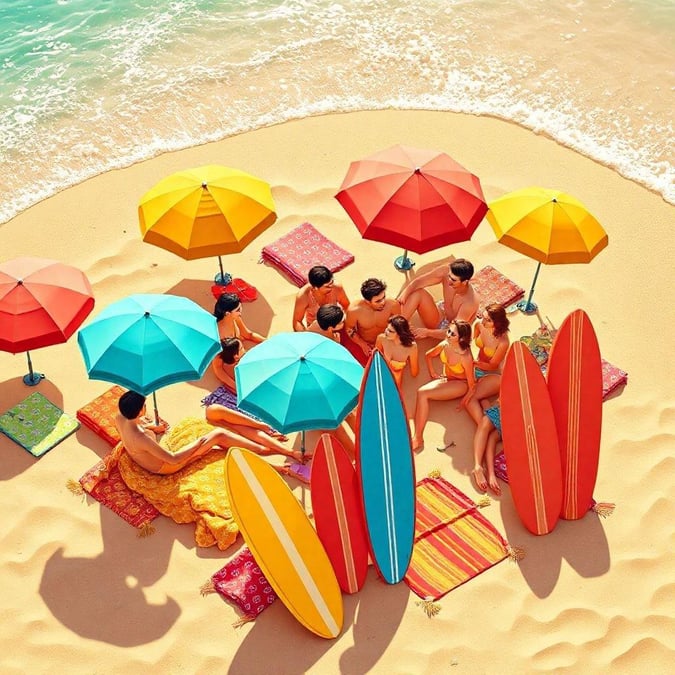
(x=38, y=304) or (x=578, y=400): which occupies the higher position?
(x=38, y=304)

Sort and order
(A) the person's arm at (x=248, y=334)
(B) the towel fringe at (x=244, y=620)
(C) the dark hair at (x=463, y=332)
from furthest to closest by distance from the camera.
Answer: (A) the person's arm at (x=248, y=334), (C) the dark hair at (x=463, y=332), (B) the towel fringe at (x=244, y=620)

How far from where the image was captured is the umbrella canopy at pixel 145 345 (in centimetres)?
862

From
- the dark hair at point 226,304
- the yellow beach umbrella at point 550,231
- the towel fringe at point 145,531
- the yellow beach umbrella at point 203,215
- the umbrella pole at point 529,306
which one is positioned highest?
the yellow beach umbrella at point 203,215

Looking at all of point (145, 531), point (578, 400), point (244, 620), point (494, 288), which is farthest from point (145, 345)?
point (494, 288)

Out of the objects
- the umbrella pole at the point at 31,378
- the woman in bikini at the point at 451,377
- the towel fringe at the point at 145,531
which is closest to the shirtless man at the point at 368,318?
the woman in bikini at the point at 451,377

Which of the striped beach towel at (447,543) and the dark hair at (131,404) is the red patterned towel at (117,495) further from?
the striped beach towel at (447,543)

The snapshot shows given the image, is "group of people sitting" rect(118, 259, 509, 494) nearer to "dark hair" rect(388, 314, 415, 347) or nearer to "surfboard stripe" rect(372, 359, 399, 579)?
"dark hair" rect(388, 314, 415, 347)

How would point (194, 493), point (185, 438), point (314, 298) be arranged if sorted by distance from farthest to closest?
point (314, 298), point (185, 438), point (194, 493)

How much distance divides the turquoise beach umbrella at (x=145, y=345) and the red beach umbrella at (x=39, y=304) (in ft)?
1.19

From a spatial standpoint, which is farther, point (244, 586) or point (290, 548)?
point (244, 586)

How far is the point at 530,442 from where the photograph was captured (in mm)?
8914

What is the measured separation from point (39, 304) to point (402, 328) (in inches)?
139

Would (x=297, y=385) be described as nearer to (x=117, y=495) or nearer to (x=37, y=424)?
(x=117, y=495)

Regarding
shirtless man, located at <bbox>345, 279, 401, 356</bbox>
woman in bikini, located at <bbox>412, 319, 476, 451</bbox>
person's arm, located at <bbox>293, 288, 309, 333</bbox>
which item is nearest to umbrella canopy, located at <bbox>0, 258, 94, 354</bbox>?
person's arm, located at <bbox>293, 288, 309, 333</bbox>
